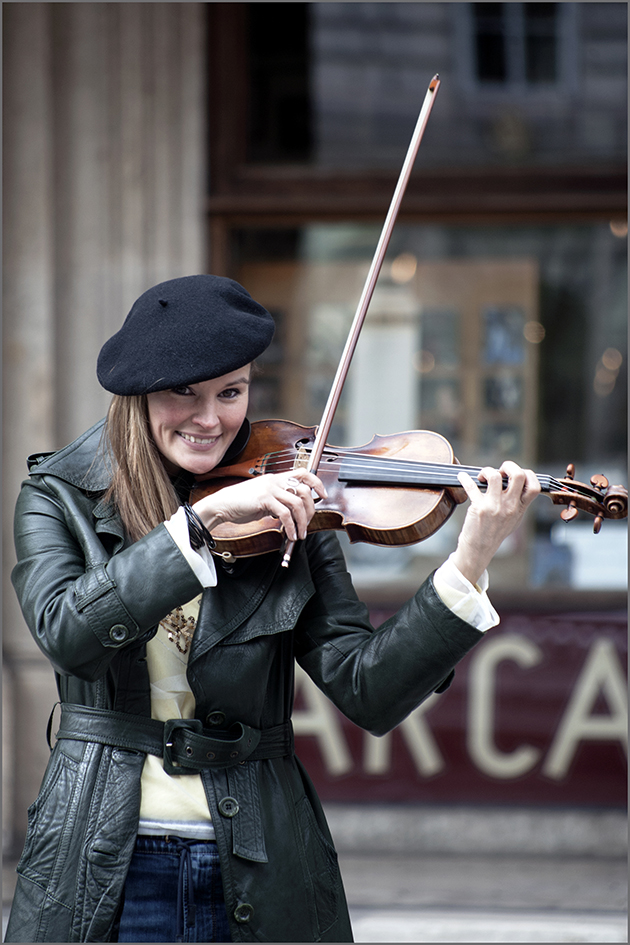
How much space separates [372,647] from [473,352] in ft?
10.9

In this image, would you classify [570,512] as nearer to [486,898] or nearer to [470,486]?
[470,486]

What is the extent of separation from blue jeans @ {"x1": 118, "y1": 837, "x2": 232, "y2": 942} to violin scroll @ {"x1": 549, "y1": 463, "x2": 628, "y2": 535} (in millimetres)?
859

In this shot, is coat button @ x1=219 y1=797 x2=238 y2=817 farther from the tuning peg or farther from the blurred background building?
the blurred background building

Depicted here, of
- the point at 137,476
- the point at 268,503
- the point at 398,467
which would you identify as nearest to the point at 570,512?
the point at 398,467

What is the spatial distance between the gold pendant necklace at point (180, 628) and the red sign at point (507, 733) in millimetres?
2791

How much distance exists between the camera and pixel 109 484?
171 centimetres

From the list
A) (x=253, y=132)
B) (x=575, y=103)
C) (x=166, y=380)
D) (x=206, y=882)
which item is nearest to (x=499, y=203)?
(x=575, y=103)

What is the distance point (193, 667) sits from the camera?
1.66 m

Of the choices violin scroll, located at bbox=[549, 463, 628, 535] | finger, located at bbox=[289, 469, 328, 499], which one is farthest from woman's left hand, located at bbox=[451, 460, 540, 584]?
finger, located at bbox=[289, 469, 328, 499]

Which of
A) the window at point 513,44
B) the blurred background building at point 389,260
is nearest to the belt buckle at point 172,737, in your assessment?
the blurred background building at point 389,260

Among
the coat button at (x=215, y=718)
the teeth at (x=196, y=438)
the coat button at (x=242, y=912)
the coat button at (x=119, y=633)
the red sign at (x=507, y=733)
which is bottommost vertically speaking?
the red sign at (x=507, y=733)

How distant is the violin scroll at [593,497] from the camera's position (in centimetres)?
170

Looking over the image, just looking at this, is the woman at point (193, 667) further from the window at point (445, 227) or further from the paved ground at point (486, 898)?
the window at point (445, 227)

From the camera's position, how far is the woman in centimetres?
160
